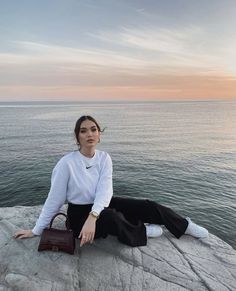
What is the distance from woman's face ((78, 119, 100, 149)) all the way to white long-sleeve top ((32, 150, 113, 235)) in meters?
0.40

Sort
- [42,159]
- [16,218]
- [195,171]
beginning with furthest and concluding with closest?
[42,159], [195,171], [16,218]

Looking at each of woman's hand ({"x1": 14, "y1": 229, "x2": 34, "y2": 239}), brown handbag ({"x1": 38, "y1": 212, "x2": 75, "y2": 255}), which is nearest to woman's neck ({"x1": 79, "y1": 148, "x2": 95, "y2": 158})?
brown handbag ({"x1": 38, "y1": 212, "x2": 75, "y2": 255})

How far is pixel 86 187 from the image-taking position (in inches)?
338

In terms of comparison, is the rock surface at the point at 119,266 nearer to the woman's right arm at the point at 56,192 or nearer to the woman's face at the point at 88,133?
the woman's right arm at the point at 56,192

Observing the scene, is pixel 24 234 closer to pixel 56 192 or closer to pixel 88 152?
pixel 56 192

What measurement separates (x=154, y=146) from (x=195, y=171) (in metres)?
15.7

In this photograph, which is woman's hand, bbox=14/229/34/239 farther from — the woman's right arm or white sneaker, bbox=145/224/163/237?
white sneaker, bbox=145/224/163/237

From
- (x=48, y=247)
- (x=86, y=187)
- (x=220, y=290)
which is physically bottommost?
(x=220, y=290)

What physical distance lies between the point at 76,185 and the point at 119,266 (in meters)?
2.33

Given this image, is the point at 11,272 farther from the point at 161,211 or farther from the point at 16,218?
the point at 161,211

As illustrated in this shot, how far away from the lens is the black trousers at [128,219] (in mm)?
8477

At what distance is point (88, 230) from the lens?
26.1 feet

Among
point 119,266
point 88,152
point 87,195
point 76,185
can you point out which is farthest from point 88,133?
point 119,266

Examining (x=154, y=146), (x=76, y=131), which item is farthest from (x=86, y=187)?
(x=154, y=146)
